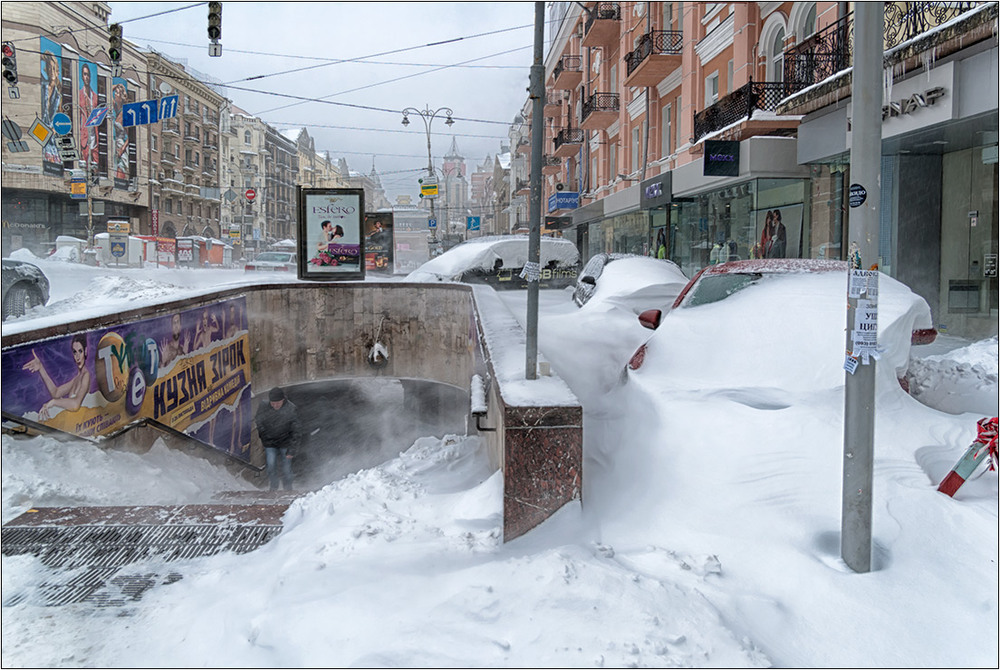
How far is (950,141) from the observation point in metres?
12.0

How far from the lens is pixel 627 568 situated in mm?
3441

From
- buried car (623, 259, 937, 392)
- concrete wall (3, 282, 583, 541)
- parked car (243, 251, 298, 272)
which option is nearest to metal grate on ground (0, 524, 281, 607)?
buried car (623, 259, 937, 392)

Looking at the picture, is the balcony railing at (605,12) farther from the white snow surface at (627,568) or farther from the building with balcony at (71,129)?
the white snow surface at (627,568)

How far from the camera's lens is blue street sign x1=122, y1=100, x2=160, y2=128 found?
58.3 ft

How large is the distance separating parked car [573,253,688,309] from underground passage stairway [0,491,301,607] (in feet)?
22.7

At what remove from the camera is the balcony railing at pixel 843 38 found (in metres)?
10.5

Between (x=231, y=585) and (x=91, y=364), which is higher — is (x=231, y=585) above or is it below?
below

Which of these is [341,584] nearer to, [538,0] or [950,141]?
[538,0]

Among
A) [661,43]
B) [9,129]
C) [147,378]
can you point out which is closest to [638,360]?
[147,378]

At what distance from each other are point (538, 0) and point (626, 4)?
2503 cm

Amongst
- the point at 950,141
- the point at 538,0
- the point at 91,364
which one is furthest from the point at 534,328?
the point at 950,141

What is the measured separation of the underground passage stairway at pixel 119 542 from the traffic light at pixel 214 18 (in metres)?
9.34

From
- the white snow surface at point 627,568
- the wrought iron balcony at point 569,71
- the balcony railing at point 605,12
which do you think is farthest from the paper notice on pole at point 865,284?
the wrought iron balcony at point 569,71

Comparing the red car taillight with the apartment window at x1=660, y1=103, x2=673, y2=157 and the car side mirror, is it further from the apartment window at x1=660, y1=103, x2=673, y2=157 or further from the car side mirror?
the apartment window at x1=660, y1=103, x2=673, y2=157
